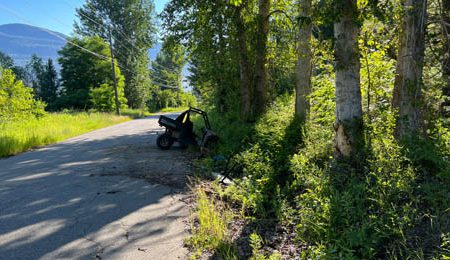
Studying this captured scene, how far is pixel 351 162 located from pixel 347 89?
114cm

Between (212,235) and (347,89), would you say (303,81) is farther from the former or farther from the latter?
(212,235)

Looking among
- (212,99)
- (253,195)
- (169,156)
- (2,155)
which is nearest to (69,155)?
(2,155)

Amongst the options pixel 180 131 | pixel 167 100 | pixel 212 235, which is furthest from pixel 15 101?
pixel 167 100

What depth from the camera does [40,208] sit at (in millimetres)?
4492

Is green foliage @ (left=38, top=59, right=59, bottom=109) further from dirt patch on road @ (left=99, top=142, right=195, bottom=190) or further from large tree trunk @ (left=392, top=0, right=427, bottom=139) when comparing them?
large tree trunk @ (left=392, top=0, right=427, bottom=139)

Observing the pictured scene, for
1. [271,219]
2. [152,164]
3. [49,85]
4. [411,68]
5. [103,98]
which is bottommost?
[271,219]

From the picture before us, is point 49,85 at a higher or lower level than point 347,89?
higher

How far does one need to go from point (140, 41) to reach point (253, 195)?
43.0 meters

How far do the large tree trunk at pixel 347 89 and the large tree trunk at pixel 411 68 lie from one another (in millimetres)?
657

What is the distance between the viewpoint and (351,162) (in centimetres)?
428

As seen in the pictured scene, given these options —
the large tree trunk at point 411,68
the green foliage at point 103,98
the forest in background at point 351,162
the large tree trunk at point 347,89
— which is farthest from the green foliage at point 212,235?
the green foliage at point 103,98

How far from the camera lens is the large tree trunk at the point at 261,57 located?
881 centimetres

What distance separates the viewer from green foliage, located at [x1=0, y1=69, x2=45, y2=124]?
58.0 ft

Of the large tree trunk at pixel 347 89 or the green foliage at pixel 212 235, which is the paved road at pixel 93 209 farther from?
the large tree trunk at pixel 347 89
